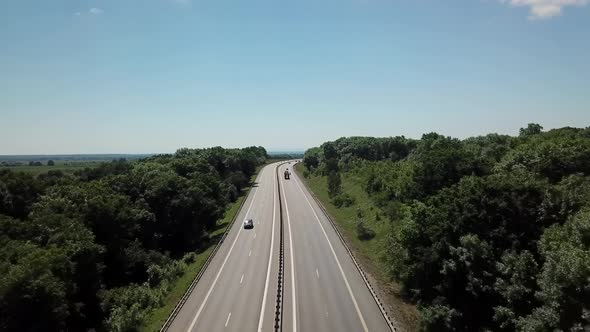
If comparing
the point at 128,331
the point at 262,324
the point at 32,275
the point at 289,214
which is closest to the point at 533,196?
the point at 262,324

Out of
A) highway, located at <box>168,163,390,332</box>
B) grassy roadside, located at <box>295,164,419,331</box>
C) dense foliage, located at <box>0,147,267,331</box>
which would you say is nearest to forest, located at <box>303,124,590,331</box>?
grassy roadside, located at <box>295,164,419,331</box>

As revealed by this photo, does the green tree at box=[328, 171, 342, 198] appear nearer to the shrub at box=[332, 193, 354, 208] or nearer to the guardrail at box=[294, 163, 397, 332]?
the shrub at box=[332, 193, 354, 208]

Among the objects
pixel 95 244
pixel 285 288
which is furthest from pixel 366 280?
pixel 95 244

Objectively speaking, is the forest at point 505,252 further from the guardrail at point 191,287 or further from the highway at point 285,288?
the guardrail at point 191,287

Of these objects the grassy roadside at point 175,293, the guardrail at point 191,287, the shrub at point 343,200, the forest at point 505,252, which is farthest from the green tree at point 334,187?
the forest at point 505,252

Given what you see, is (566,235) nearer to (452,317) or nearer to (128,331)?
(452,317)

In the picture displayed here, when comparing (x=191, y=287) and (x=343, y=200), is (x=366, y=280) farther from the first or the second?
(x=343, y=200)
